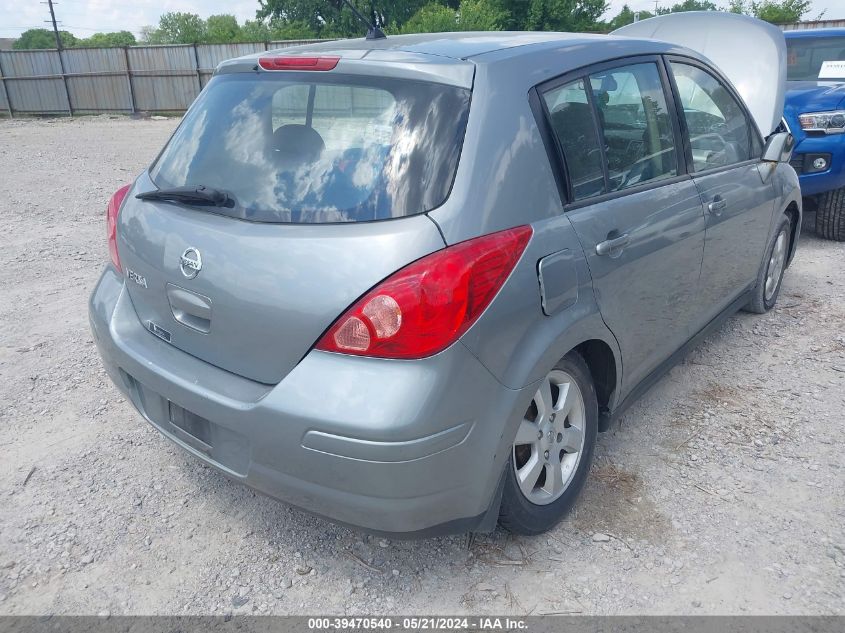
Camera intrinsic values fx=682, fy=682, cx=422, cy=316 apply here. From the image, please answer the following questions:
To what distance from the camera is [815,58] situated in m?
7.06

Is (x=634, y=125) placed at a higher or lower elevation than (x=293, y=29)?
lower

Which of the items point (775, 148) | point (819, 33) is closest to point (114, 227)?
point (775, 148)

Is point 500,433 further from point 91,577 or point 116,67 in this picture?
point 116,67

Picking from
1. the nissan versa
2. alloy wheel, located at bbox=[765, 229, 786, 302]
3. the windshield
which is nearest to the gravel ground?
the nissan versa

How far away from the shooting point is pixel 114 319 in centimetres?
258

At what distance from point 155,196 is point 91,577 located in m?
1.34

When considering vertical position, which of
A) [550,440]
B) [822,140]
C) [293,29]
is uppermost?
[293,29]

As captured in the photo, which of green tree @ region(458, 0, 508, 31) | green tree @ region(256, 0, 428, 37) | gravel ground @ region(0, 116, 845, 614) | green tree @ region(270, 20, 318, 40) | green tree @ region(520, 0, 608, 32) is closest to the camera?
gravel ground @ region(0, 116, 845, 614)

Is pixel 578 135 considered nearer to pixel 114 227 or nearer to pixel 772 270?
pixel 114 227

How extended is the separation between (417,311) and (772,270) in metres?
3.58

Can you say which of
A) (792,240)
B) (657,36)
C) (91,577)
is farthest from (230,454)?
(657,36)

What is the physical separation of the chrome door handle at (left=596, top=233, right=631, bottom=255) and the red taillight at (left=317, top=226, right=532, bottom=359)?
66 cm

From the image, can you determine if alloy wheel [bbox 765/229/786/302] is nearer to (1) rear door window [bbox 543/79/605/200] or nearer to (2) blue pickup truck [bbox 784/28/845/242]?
(2) blue pickup truck [bbox 784/28/845/242]

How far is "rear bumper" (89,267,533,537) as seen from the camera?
6.16ft
